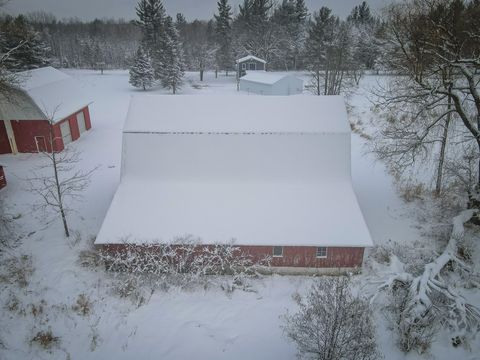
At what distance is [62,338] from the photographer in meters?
12.6

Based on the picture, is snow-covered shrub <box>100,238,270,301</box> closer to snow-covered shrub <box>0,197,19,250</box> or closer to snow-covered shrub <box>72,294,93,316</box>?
snow-covered shrub <box>72,294,93,316</box>

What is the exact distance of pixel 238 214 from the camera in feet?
52.2

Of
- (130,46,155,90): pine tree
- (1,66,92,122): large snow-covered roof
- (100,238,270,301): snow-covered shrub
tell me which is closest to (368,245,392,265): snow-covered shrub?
(100,238,270,301): snow-covered shrub

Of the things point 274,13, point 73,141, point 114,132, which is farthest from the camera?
point 274,13

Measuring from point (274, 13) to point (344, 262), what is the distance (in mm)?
78342

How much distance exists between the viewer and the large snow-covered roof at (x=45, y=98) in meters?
25.3

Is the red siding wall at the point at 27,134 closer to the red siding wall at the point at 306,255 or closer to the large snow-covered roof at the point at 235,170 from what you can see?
the large snow-covered roof at the point at 235,170

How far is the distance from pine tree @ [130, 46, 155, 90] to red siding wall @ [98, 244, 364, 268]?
39.4m

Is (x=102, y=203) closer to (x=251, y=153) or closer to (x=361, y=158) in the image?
(x=251, y=153)

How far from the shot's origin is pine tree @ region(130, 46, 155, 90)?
1941 inches

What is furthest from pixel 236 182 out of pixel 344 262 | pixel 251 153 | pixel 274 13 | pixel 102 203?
pixel 274 13

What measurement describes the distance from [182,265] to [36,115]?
18.6 meters

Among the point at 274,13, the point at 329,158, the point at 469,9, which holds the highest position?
the point at 274,13

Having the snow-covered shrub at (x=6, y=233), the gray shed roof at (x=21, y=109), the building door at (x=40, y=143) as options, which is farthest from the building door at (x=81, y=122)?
the snow-covered shrub at (x=6, y=233)
